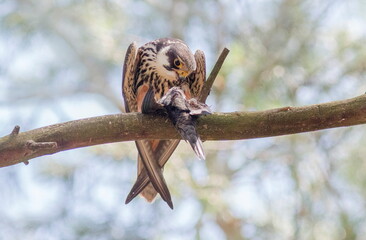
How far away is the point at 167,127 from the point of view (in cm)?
306

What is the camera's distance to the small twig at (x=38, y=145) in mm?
2965

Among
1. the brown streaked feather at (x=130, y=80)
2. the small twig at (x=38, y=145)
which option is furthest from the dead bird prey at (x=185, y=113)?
the brown streaked feather at (x=130, y=80)

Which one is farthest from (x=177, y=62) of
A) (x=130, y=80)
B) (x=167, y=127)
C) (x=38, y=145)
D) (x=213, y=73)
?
(x=38, y=145)

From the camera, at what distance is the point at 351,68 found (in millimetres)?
7133

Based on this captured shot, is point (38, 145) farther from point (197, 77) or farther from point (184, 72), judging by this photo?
point (197, 77)

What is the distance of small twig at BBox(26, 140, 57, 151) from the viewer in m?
2.96

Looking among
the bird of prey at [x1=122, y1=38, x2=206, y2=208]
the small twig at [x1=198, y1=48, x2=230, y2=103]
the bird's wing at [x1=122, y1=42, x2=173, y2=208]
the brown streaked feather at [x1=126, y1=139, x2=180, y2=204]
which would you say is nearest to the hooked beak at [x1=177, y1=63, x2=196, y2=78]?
the bird of prey at [x1=122, y1=38, x2=206, y2=208]

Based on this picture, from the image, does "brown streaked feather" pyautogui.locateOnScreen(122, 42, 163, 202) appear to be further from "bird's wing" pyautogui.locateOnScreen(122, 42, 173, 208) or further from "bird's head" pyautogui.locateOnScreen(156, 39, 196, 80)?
"bird's head" pyautogui.locateOnScreen(156, 39, 196, 80)

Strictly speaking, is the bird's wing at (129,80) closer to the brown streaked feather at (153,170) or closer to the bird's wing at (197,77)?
the bird's wing at (197,77)

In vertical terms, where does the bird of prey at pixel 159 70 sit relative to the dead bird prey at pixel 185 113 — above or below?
above

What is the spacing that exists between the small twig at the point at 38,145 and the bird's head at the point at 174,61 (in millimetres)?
1723

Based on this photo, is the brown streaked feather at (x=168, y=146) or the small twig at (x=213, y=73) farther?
the brown streaked feather at (x=168, y=146)

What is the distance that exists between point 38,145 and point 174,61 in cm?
183

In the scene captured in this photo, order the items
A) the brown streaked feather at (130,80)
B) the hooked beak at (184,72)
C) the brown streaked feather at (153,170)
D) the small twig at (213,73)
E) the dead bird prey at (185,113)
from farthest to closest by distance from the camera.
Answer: the brown streaked feather at (130,80) → the hooked beak at (184,72) → the brown streaked feather at (153,170) → the small twig at (213,73) → the dead bird prey at (185,113)
